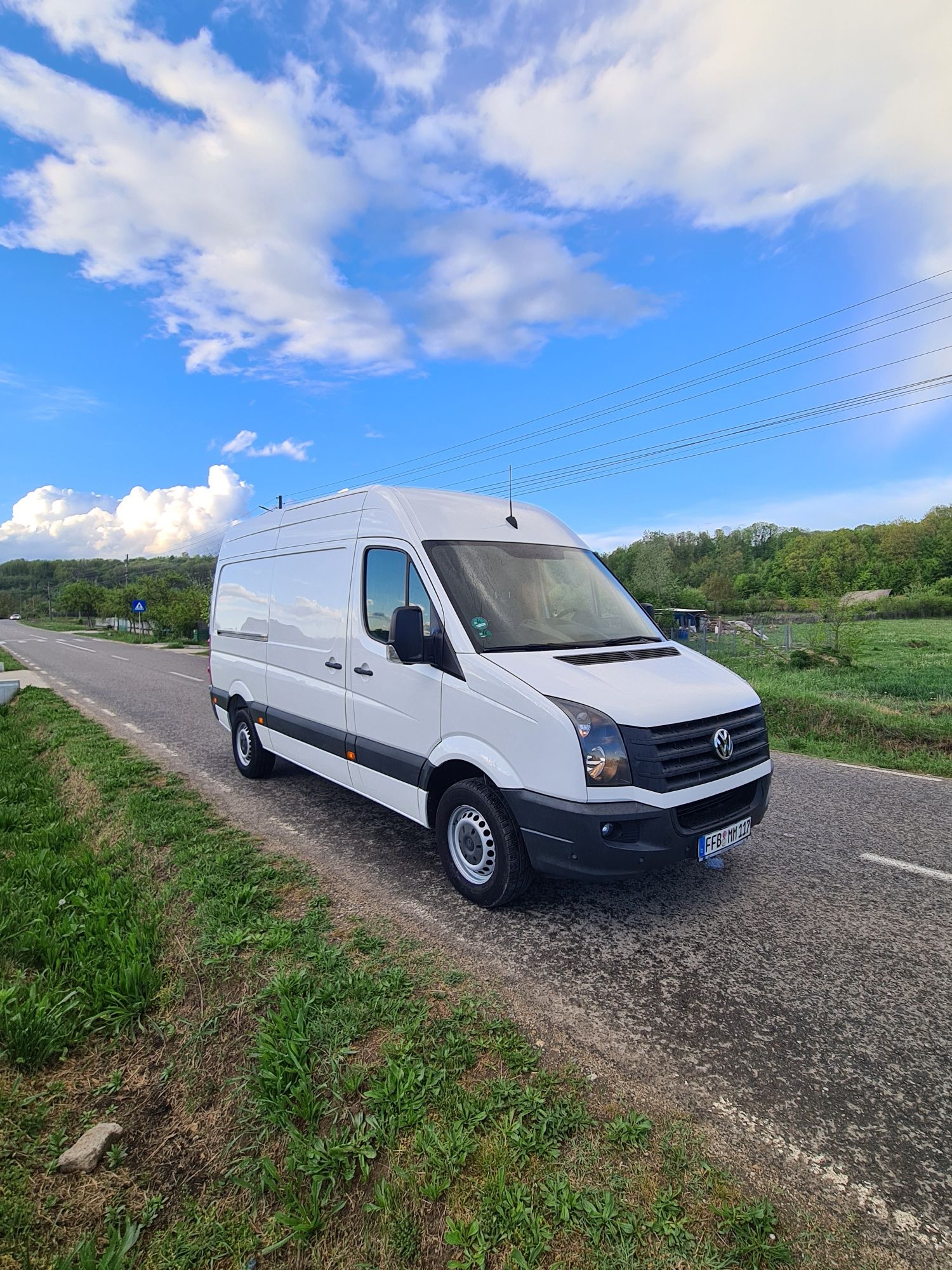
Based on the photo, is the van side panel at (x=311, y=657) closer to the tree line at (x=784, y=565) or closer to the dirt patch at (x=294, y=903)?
the dirt patch at (x=294, y=903)

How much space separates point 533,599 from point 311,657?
2.02 m

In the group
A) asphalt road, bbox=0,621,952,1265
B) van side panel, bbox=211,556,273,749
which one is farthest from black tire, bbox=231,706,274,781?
asphalt road, bbox=0,621,952,1265

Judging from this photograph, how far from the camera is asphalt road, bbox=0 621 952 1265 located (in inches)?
82.4

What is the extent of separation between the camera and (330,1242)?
68.0 inches

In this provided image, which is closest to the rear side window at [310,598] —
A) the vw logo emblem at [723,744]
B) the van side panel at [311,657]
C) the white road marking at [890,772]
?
the van side panel at [311,657]

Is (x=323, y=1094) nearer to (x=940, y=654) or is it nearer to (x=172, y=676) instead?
(x=172, y=676)

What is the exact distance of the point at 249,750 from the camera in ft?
21.0

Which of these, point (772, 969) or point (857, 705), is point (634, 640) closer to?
point (772, 969)

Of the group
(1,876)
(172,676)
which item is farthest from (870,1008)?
(172,676)

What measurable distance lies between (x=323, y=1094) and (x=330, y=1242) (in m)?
0.49

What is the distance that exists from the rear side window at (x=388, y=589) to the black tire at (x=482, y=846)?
1.01 m

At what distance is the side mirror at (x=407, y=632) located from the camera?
3545mm

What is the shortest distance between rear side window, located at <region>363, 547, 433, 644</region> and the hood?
679 millimetres

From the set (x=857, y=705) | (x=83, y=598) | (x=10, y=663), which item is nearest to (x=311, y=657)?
(x=857, y=705)
